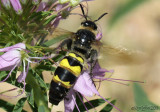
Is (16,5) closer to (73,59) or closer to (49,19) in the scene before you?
(49,19)

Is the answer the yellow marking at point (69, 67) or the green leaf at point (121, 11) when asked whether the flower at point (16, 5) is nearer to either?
the yellow marking at point (69, 67)

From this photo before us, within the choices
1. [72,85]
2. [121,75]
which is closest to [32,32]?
[72,85]

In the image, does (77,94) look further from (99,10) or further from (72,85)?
(99,10)

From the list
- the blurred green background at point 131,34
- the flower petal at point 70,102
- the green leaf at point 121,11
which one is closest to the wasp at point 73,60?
the flower petal at point 70,102

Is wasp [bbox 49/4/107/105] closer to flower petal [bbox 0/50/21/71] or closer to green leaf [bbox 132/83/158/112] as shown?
flower petal [bbox 0/50/21/71]

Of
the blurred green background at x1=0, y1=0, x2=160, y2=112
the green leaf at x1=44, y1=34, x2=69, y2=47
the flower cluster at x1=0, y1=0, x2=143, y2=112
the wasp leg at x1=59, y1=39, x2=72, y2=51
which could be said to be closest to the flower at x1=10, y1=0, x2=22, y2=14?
the flower cluster at x1=0, y1=0, x2=143, y2=112
